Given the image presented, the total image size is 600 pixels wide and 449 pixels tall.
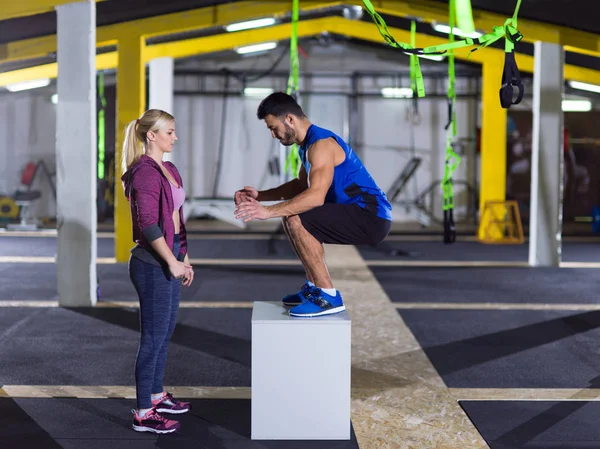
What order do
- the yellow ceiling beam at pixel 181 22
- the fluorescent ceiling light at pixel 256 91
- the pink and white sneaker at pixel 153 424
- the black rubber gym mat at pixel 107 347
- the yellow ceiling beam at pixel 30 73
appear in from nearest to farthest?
1. the pink and white sneaker at pixel 153 424
2. the black rubber gym mat at pixel 107 347
3. the yellow ceiling beam at pixel 181 22
4. the yellow ceiling beam at pixel 30 73
5. the fluorescent ceiling light at pixel 256 91

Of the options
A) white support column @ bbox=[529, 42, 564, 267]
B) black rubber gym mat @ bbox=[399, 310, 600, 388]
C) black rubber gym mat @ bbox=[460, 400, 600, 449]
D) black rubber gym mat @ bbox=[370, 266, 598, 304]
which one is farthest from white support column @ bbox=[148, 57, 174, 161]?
black rubber gym mat @ bbox=[460, 400, 600, 449]

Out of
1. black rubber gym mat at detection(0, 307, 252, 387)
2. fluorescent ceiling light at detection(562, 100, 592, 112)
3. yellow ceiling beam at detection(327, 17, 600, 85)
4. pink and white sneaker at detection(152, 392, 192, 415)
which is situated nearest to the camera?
pink and white sneaker at detection(152, 392, 192, 415)

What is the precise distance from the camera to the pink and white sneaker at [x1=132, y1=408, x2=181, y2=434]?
3371mm

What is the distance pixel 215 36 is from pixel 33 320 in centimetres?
610

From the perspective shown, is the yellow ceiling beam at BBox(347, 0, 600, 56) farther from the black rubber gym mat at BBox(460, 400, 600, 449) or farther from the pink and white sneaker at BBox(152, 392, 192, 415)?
the pink and white sneaker at BBox(152, 392, 192, 415)

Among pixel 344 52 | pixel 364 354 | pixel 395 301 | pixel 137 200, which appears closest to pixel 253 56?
pixel 344 52

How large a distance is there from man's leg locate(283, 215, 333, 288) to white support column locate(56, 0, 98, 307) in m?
3.34

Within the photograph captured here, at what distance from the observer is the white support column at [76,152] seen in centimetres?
639

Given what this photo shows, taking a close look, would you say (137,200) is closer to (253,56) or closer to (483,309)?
(483,309)

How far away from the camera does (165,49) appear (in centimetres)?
1080

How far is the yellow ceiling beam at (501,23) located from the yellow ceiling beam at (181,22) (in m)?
0.80

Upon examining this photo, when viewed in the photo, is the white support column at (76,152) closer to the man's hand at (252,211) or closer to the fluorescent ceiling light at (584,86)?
the man's hand at (252,211)

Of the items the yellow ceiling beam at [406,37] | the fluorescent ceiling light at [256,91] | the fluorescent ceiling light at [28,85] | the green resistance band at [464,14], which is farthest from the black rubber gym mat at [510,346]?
the fluorescent ceiling light at [28,85]

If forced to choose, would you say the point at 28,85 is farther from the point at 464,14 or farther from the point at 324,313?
the point at 324,313
